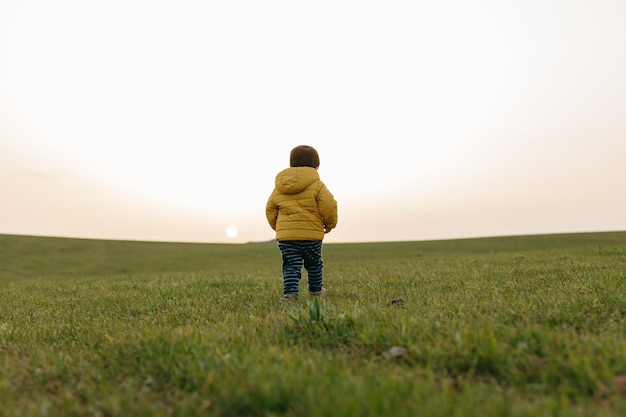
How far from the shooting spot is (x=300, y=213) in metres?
9.01

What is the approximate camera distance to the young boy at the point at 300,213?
898 cm

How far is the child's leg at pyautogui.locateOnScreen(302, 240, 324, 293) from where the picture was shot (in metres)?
9.13

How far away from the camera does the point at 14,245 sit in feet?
152

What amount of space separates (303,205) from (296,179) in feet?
1.69

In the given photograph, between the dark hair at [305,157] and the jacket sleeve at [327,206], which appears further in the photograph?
the dark hair at [305,157]

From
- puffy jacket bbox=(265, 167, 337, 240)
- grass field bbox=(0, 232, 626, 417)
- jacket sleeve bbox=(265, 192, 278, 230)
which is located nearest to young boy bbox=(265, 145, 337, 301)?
puffy jacket bbox=(265, 167, 337, 240)

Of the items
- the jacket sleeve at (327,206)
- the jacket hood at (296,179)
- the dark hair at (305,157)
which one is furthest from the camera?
the dark hair at (305,157)

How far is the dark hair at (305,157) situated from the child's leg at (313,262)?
5.02ft

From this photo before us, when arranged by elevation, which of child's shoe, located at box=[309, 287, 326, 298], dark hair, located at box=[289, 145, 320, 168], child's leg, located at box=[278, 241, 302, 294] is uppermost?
dark hair, located at box=[289, 145, 320, 168]

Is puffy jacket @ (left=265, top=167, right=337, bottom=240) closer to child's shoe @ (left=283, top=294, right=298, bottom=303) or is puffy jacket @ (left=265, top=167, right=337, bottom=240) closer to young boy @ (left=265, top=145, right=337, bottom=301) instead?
young boy @ (left=265, top=145, right=337, bottom=301)

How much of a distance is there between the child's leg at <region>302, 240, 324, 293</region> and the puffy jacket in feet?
0.67

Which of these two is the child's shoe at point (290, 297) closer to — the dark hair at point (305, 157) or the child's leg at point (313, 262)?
the child's leg at point (313, 262)

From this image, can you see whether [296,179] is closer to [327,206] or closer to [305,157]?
[305,157]

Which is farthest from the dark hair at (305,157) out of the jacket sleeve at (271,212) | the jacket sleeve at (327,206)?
the jacket sleeve at (271,212)
